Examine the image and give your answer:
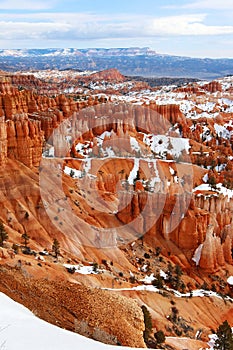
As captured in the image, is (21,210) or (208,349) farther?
(21,210)

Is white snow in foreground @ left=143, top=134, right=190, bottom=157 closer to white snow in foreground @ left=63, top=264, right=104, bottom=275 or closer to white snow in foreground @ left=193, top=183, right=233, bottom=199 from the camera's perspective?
white snow in foreground @ left=193, top=183, right=233, bottom=199

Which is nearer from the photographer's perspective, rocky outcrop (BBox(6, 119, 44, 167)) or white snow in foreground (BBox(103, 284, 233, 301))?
white snow in foreground (BBox(103, 284, 233, 301))

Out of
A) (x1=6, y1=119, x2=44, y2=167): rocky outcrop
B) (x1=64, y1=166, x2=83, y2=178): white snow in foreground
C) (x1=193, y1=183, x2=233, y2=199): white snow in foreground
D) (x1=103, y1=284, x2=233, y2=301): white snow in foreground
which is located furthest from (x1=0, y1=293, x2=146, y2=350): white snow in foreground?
(x1=193, y1=183, x2=233, y2=199): white snow in foreground

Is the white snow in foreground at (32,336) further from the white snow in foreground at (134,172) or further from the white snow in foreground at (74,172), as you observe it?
the white snow in foreground at (134,172)

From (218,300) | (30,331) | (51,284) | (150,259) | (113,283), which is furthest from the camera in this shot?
Answer: (150,259)

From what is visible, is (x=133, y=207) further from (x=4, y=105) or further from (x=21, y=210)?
(x=4, y=105)

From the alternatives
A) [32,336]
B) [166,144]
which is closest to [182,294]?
[32,336]

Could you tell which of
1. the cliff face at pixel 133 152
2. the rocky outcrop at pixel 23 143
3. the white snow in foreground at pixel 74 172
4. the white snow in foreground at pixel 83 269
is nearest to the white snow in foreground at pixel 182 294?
the white snow in foreground at pixel 83 269

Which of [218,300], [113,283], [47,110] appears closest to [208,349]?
[113,283]
